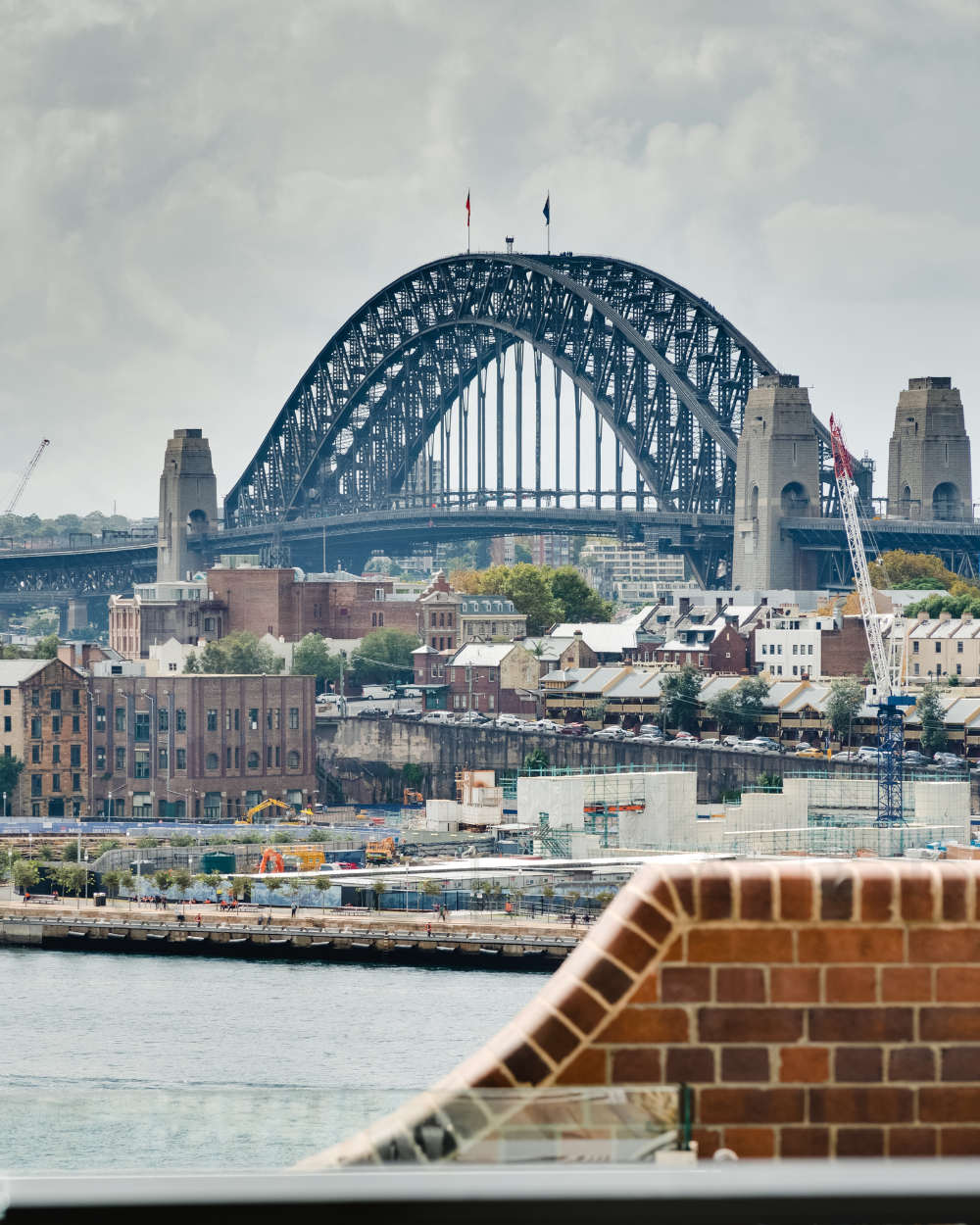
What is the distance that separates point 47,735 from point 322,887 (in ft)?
42.1

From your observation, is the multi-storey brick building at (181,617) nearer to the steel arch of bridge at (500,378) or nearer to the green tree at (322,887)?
the steel arch of bridge at (500,378)

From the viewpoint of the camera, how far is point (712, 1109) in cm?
229

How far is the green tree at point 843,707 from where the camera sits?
51094 millimetres

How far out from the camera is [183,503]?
9600 centimetres

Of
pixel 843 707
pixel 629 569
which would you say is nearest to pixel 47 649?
pixel 843 707

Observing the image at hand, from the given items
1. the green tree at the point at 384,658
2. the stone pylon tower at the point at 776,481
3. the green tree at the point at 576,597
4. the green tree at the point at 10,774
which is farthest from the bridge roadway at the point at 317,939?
the green tree at the point at 576,597

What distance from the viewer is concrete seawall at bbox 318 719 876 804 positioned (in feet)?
163

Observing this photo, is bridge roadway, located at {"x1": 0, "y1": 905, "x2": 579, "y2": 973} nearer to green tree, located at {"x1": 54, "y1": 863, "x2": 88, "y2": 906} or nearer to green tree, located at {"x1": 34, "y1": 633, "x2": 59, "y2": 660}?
green tree, located at {"x1": 54, "y1": 863, "x2": 88, "y2": 906}

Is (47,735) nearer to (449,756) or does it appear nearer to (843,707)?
(449,756)

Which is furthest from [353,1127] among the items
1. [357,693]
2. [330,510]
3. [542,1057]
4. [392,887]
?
[330,510]

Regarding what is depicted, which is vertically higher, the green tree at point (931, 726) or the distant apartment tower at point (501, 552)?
the distant apartment tower at point (501, 552)

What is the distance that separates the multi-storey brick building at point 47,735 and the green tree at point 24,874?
8.20 meters

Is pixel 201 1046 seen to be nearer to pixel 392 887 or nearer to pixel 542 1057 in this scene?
pixel 392 887

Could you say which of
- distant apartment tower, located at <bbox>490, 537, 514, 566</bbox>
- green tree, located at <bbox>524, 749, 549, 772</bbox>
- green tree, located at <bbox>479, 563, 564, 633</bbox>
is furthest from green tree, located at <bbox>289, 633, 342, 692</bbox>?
distant apartment tower, located at <bbox>490, 537, 514, 566</bbox>
